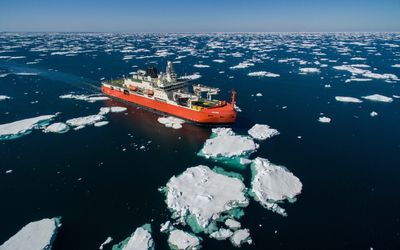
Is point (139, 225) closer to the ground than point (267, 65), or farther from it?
closer to the ground

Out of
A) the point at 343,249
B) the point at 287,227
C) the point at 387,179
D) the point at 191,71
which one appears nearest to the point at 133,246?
the point at 287,227

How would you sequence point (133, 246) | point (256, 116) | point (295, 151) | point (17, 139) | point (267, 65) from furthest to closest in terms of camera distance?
1. point (267, 65)
2. point (256, 116)
3. point (17, 139)
4. point (295, 151)
5. point (133, 246)

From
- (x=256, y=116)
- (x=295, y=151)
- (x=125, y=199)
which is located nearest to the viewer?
(x=125, y=199)

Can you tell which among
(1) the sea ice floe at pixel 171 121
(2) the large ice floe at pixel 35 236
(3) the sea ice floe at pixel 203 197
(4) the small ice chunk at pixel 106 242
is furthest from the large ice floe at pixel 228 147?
(2) the large ice floe at pixel 35 236

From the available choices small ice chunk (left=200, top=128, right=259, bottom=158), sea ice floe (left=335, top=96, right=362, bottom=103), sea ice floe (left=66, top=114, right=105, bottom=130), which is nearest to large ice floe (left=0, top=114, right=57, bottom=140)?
sea ice floe (left=66, top=114, right=105, bottom=130)

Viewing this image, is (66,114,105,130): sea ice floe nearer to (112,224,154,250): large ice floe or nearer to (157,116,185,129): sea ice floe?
(157,116,185,129): sea ice floe

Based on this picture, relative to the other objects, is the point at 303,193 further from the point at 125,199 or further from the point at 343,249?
the point at 125,199

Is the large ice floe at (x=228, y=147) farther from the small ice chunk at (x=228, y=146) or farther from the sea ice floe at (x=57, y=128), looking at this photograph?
the sea ice floe at (x=57, y=128)

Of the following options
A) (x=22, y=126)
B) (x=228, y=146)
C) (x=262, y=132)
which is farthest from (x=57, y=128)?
(x=262, y=132)
